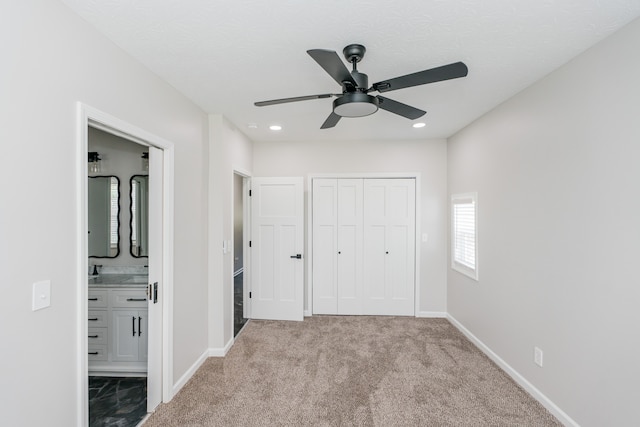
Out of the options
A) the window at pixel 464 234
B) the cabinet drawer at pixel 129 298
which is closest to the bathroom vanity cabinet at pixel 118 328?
the cabinet drawer at pixel 129 298

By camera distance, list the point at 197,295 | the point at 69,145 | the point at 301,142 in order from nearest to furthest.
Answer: the point at 69,145 → the point at 197,295 → the point at 301,142

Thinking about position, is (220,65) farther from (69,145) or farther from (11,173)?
(11,173)

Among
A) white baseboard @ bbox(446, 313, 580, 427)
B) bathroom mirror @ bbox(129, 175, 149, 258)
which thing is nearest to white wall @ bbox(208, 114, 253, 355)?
bathroom mirror @ bbox(129, 175, 149, 258)

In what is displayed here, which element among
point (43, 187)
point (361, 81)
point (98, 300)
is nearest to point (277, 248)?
point (98, 300)

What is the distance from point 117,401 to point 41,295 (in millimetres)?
1596

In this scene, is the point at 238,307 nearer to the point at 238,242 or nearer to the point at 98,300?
the point at 238,242

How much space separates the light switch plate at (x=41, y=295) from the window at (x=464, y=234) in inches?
143

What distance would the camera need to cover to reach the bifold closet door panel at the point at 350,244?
430cm

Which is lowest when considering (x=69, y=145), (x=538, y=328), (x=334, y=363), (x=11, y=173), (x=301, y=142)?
(x=334, y=363)

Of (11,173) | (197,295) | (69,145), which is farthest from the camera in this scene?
(197,295)

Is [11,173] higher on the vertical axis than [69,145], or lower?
lower

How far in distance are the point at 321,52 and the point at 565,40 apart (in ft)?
5.12

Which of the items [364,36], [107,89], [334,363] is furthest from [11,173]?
[334,363]

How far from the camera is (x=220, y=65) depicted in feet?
6.91
